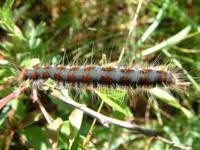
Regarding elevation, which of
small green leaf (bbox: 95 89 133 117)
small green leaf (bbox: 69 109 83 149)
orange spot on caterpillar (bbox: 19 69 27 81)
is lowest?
small green leaf (bbox: 69 109 83 149)

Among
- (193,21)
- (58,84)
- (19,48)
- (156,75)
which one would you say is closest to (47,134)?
(58,84)

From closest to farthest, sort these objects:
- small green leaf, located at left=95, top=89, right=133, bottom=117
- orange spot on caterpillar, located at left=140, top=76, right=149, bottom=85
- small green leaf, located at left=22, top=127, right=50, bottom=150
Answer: orange spot on caterpillar, located at left=140, top=76, right=149, bottom=85
small green leaf, located at left=95, top=89, right=133, bottom=117
small green leaf, located at left=22, top=127, right=50, bottom=150

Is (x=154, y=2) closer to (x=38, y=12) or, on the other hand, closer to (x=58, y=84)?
(x=38, y=12)

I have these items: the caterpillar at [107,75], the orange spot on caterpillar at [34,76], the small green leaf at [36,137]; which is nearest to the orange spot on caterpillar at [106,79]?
the caterpillar at [107,75]

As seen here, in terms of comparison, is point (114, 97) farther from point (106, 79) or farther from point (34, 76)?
point (34, 76)

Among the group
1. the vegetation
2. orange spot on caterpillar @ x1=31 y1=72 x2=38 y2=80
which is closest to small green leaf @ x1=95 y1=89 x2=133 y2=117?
the vegetation

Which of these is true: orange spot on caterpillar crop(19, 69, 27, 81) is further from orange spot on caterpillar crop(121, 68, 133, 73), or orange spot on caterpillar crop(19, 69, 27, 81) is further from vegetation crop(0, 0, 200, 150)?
orange spot on caterpillar crop(121, 68, 133, 73)
